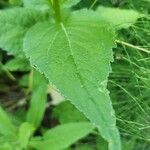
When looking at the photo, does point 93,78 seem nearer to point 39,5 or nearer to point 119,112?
point 39,5

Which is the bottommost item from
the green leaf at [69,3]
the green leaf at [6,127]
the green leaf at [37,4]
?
the green leaf at [6,127]

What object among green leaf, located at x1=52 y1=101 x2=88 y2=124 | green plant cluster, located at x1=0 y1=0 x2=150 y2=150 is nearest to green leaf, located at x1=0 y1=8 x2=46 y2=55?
green plant cluster, located at x1=0 y1=0 x2=150 y2=150

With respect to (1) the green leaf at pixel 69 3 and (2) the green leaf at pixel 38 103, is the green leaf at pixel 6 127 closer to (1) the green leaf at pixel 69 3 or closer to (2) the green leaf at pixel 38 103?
(2) the green leaf at pixel 38 103

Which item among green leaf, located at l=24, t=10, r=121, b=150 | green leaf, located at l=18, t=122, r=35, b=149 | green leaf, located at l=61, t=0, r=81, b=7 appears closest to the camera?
green leaf, located at l=24, t=10, r=121, b=150

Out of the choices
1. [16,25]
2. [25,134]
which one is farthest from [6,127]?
[16,25]

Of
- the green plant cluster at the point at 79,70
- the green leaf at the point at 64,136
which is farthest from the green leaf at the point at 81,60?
the green leaf at the point at 64,136

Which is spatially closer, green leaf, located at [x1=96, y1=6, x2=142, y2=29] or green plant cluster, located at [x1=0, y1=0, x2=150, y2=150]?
green plant cluster, located at [x1=0, y1=0, x2=150, y2=150]

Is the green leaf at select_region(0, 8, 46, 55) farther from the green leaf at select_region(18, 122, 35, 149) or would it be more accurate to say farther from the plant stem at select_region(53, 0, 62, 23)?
the green leaf at select_region(18, 122, 35, 149)
